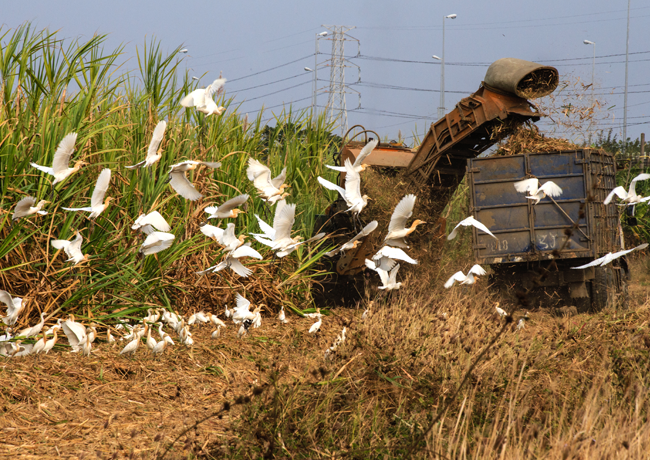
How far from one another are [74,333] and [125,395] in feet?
2.27

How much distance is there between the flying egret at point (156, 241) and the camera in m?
3.73

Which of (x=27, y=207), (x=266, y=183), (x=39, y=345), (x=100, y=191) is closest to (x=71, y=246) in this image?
(x=27, y=207)

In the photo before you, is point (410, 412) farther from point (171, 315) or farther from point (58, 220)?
point (58, 220)

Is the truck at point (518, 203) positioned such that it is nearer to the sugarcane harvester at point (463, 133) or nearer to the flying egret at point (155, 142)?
the sugarcane harvester at point (463, 133)

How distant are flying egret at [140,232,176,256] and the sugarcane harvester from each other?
340 centimetres

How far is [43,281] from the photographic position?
4859 mm

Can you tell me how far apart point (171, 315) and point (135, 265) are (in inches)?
29.0

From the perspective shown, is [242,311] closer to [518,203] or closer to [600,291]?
[518,203]

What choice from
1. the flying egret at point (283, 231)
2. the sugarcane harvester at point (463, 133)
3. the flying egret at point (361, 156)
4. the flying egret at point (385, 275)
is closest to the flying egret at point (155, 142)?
the flying egret at point (283, 231)

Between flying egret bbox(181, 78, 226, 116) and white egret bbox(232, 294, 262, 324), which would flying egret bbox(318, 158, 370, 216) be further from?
white egret bbox(232, 294, 262, 324)

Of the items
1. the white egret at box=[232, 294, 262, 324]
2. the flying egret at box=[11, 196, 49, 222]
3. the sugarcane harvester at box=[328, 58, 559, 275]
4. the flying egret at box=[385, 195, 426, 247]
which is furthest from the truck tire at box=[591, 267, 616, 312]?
the flying egret at box=[11, 196, 49, 222]

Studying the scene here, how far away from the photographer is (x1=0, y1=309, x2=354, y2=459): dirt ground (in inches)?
121

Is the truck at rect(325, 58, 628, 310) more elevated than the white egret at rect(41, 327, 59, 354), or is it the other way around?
the truck at rect(325, 58, 628, 310)

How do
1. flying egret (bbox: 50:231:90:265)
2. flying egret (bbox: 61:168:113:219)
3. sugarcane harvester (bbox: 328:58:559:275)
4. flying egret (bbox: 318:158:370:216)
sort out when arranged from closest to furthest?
flying egret (bbox: 61:168:113:219) → flying egret (bbox: 50:231:90:265) → flying egret (bbox: 318:158:370:216) → sugarcane harvester (bbox: 328:58:559:275)
